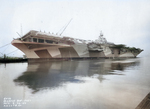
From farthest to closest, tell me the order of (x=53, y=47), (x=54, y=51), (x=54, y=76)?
(x=54, y=51), (x=53, y=47), (x=54, y=76)

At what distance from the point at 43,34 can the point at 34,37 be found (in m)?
1.86

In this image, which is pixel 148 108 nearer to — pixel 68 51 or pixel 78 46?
pixel 68 51

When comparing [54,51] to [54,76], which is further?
[54,51]

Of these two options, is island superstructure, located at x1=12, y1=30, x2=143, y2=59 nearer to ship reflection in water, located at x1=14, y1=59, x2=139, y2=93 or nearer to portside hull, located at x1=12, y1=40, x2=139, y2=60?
portside hull, located at x1=12, y1=40, x2=139, y2=60

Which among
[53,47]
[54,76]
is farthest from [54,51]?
[54,76]

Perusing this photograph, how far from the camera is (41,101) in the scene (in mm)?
2787

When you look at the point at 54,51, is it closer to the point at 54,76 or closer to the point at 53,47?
the point at 53,47

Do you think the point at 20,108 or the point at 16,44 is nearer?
the point at 20,108

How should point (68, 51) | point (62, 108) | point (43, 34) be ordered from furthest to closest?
point (68, 51) < point (43, 34) < point (62, 108)

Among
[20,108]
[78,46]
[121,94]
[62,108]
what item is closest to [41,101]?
[20,108]

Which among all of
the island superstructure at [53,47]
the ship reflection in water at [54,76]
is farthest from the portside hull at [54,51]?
the ship reflection in water at [54,76]

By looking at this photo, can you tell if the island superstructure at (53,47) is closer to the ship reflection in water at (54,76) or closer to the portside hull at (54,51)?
the portside hull at (54,51)

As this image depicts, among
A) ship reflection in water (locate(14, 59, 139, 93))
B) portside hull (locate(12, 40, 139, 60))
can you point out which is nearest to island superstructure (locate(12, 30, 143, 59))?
portside hull (locate(12, 40, 139, 60))

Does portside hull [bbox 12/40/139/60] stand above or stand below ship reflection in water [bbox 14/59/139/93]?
above
